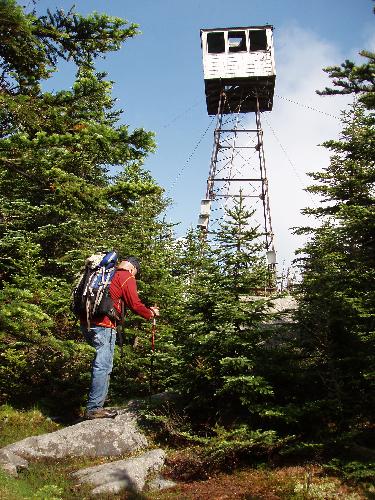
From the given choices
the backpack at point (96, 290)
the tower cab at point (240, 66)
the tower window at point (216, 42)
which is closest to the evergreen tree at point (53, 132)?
the backpack at point (96, 290)

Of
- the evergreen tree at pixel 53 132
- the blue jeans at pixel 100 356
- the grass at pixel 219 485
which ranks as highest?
the evergreen tree at pixel 53 132

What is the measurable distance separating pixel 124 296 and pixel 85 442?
2.34m

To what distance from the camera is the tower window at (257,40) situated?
2438 centimetres

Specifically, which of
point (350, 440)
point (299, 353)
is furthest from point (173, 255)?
point (350, 440)

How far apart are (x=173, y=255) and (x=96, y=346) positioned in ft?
23.7

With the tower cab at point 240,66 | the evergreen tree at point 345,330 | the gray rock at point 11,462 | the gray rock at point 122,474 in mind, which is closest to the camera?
the gray rock at point 122,474

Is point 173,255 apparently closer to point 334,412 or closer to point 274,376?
point 274,376

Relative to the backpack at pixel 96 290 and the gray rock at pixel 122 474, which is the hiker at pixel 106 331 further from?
the gray rock at pixel 122 474

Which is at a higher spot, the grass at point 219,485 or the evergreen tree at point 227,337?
the evergreen tree at point 227,337

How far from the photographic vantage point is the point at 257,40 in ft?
80.6

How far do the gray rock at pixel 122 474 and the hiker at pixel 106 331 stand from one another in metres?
1.25

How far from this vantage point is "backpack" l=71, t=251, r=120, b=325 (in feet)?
23.7

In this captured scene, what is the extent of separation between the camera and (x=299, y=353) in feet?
26.8

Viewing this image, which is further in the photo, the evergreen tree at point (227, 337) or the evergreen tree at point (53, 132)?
the evergreen tree at point (227, 337)
